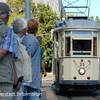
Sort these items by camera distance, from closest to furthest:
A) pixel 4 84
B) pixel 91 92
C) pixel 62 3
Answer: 1. pixel 4 84
2. pixel 91 92
3. pixel 62 3

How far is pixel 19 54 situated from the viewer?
6.87 metres

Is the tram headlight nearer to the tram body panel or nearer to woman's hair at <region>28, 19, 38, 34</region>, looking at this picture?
the tram body panel

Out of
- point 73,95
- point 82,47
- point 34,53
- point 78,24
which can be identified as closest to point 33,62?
point 34,53

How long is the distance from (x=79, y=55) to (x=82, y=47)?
384 millimetres

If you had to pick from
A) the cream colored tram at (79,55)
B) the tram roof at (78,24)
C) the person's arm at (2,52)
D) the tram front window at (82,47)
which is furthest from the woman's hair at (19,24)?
the tram roof at (78,24)

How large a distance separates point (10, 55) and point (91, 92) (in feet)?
48.7

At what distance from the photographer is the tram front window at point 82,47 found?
1944 cm

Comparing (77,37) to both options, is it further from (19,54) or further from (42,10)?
(42,10)

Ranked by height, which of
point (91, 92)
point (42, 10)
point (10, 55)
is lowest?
point (91, 92)

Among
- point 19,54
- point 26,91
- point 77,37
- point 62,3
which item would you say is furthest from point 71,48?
point 19,54

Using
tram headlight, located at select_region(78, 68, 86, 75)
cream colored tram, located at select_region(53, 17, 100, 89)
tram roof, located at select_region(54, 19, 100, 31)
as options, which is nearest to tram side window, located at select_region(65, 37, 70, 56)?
cream colored tram, located at select_region(53, 17, 100, 89)

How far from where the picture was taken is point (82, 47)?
1952cm

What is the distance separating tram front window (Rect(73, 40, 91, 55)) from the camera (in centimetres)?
1944

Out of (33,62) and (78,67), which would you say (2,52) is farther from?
(78,67)
